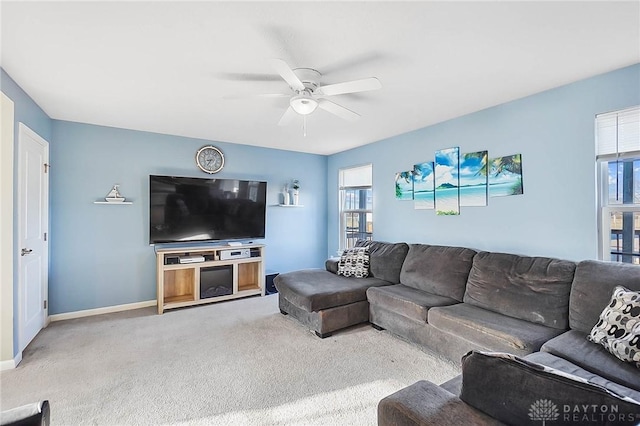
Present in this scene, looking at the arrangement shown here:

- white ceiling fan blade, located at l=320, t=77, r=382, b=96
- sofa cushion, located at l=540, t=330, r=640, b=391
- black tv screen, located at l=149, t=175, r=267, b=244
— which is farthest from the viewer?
black tv screen, located at l=149, t=175, r=267, b=244

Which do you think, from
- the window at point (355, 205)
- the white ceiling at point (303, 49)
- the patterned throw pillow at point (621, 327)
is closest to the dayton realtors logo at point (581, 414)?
the patterned throw pillow at point (621, 327)

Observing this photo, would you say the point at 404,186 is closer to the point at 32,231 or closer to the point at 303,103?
the point at 303,103

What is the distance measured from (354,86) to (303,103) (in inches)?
18.5

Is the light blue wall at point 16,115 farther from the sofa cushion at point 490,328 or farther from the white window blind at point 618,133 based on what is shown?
the white window blind at point 618,133

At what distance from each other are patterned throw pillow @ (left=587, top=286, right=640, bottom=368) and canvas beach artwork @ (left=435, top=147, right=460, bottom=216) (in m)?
1.75

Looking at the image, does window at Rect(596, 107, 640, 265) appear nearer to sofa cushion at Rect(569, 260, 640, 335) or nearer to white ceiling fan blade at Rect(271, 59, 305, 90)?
sofa cushion at Rect(569, 260, 640, 335)

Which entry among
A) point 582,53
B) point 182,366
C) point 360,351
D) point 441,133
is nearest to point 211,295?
point 182,366

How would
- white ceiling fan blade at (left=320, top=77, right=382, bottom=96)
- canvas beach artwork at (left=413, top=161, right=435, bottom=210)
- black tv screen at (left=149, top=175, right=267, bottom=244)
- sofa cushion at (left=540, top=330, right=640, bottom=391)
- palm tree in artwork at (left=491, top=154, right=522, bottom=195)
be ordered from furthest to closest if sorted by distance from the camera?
black tv screen at (left=149, top=175, right=267, bottom=244), canvas beach artwork at (left=413, top=161, right=435, bottom=210), palm tree in artwork at (left=491, top=154, right=522, bottom=195), white ceiling fan blade at (left=320, top=77, right=382, bottom=96), sofa cushion at (left=540, top=330, right=640, bottom=391)

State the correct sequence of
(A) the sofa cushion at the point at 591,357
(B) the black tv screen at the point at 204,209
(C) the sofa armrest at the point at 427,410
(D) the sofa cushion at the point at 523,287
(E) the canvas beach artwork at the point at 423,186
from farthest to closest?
(B) the black tv screen at the point at 204,209, (E) the canvas beach artwork at the point at 423,186, (D) the sofa cushion at the point at 523,287, (A) the sofa cushion at the point at 591,357, (C) the sofa armrest at the point at 427,410

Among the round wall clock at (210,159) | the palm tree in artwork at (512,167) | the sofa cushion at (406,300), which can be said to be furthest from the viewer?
the round wall clock at (210,159)

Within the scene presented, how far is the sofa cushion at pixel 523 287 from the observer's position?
2.29 m

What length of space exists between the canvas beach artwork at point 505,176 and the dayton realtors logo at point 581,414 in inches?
102

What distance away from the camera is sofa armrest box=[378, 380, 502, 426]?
980 mm

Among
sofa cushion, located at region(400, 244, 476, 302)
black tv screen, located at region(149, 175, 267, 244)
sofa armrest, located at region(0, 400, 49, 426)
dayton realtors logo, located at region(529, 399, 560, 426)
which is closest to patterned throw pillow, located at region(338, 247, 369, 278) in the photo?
sofa cushion, located at region(400, 244, 476, 302)
